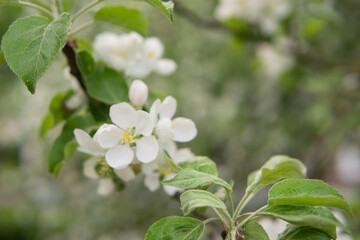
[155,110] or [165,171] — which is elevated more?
[155,110]

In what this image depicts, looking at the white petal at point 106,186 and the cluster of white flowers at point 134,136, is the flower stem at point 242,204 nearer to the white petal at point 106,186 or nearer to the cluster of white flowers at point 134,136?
the cluster of white flowers at point 134,136

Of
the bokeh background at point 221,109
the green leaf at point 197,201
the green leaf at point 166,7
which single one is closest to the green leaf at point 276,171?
the green leaf at point 197,201

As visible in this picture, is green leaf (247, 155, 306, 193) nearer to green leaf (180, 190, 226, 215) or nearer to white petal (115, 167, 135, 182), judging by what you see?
green leaf (180, 190, 226, 215)

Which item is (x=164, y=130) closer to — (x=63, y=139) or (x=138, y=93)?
(x=138, y=93)

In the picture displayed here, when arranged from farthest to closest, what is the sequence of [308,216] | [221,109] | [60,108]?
[221,109] → [60,108] → [308,216]

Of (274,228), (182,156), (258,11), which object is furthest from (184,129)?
(258,11)
